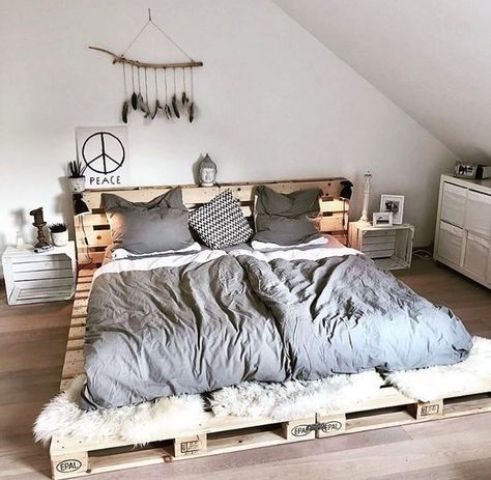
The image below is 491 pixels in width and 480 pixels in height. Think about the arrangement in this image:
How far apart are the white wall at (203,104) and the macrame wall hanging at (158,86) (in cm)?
6

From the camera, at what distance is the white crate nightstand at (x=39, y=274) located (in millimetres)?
3980

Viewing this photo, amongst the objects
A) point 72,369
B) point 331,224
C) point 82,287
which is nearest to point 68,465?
point 72,369

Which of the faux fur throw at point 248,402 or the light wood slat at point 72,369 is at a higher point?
the light wood slat at point 72,369

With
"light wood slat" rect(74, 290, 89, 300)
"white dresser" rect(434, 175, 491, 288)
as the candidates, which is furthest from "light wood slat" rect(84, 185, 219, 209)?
"white dresser" rect(434, 175, 491, 288)

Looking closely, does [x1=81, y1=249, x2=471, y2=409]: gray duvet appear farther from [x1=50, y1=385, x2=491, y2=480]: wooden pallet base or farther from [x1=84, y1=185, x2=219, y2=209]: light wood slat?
[x1=84, y1=185, x2=219, y2=209]: light wood slat

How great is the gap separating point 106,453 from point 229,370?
64 centimetres

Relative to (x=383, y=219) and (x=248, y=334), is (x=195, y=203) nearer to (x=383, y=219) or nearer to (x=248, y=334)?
(x=383, y=219)

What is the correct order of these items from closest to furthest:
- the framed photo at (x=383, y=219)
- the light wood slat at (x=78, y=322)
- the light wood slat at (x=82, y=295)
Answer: the light wood slat at (x=78, y=322) → the light wood slat at (x=82, y=295) → the framed photo at (x=383, y=219)

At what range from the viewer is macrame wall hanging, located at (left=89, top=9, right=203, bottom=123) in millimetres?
4133

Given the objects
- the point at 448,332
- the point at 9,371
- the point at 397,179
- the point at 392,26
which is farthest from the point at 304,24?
the point at 9,371

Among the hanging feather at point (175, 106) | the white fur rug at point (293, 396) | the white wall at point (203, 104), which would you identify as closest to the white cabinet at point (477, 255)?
the white wall at point (203, 104)

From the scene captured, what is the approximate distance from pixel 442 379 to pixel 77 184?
286 centimetres

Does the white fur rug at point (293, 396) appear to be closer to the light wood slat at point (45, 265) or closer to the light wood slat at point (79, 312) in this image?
the light wood slat at point (79, 312)

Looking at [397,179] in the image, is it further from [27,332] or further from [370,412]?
[27,332]
